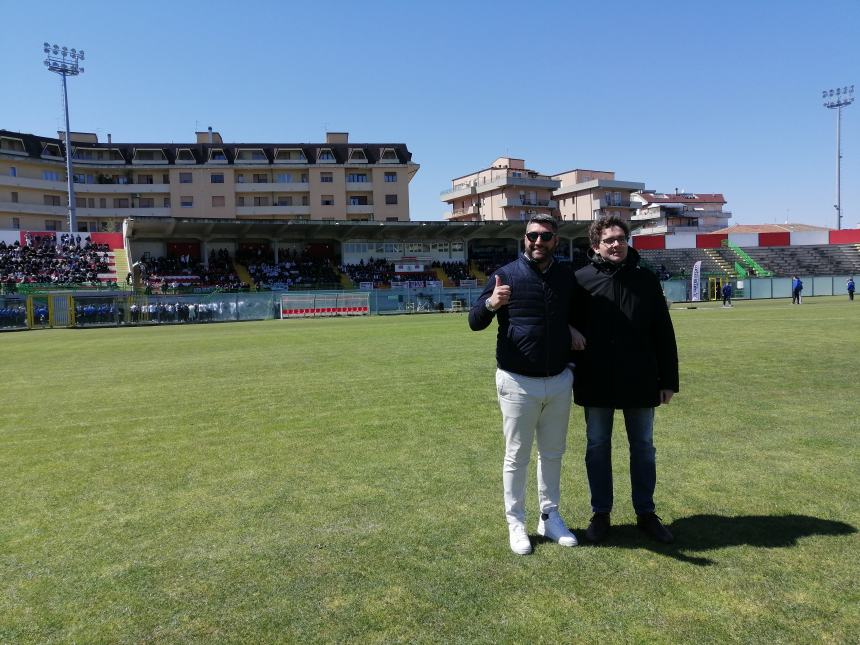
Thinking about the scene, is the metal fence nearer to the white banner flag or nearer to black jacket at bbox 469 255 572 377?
the white banner flag

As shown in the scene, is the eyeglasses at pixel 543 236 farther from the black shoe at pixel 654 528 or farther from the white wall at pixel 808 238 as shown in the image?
the white wall at pixel 808 238

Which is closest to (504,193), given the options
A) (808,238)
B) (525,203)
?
(525,203)

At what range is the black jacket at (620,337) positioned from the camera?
4.26 meters

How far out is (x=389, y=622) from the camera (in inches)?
126

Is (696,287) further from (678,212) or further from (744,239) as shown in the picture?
(678,212)

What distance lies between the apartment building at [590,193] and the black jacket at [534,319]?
84.8 meters

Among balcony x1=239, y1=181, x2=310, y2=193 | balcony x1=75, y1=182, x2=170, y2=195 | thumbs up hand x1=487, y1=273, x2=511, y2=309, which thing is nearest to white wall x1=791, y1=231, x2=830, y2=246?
balcony x1=239, y1=181, x2=310, y2=193

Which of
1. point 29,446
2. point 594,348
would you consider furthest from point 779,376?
point 29,446

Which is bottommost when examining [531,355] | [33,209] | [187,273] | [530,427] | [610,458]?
[610,458]

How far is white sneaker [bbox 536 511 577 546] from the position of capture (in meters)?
4.11

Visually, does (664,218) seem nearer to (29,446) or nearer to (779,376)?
(779,376)

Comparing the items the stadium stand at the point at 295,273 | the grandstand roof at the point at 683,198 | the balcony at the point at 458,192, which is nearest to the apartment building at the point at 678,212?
the grandstand roof at the point at 683,198

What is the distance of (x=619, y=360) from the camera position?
427cm

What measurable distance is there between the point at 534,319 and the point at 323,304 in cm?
3886
